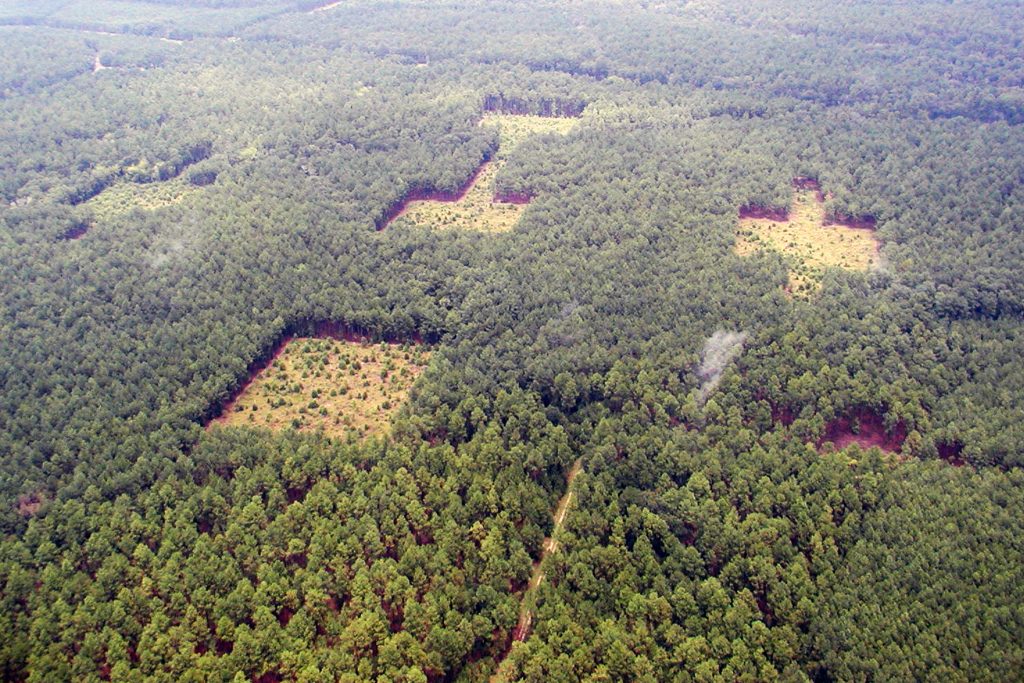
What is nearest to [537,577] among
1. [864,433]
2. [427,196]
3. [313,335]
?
[864,433]

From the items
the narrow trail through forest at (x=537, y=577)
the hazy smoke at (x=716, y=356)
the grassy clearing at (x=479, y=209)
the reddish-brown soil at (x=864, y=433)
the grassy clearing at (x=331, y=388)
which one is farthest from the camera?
the grassy clearing at (x=479, y=209)

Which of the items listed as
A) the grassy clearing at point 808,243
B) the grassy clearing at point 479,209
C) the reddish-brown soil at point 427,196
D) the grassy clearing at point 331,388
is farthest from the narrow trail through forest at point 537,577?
the reddish-brown soil at point 427,196

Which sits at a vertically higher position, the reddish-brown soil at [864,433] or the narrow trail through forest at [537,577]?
the reddish-brown soil at [864,433]

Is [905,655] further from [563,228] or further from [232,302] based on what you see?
[232,302]

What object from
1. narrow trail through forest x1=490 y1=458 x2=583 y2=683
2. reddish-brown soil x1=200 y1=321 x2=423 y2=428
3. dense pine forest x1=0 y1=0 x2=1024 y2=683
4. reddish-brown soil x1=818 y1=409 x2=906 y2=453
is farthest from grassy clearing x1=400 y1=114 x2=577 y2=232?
reddish-brown soil x1=818 y1=409 x2=906 y2=453

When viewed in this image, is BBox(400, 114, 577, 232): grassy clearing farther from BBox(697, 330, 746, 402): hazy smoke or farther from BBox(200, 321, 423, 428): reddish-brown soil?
BBox(697, 330, 746, 402): hazy smoke

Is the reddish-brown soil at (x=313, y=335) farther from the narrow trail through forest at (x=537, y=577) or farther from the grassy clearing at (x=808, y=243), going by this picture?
the grassy clearing at (x=808, y=243)

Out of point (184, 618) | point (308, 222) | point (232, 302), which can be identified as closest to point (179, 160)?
point (308, 222)
